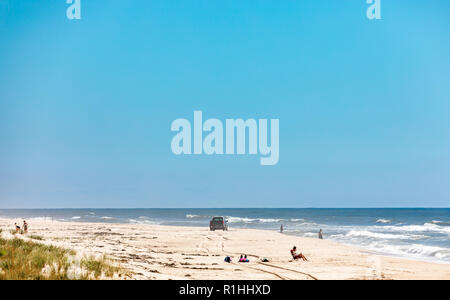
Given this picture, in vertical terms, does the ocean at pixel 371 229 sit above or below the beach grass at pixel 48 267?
below

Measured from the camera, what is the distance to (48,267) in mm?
12891

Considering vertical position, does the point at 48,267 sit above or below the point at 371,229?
above

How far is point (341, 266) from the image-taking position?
2027 cm

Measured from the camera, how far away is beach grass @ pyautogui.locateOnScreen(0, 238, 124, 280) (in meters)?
12.3

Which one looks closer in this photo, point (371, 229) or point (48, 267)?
point (48, 267)

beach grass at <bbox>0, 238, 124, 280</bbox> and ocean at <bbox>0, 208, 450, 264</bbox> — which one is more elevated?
beach grass at <bbox>0, 238, 124, 280</bbox>

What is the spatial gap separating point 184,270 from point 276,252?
11.1 metres

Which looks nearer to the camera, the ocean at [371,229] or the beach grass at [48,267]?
the beach grass at [48,267]

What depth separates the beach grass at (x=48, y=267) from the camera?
484 inches

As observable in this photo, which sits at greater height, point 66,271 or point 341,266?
point 66,271
